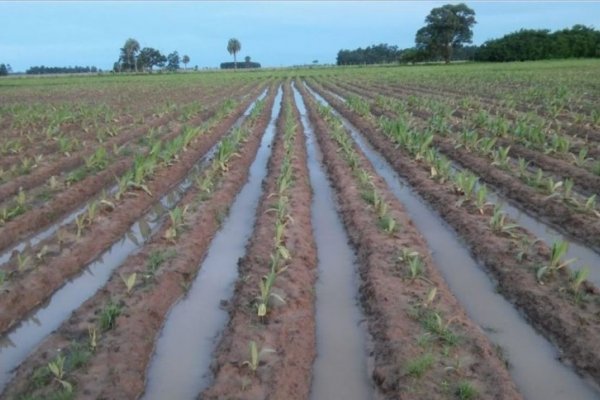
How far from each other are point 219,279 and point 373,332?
1868mm

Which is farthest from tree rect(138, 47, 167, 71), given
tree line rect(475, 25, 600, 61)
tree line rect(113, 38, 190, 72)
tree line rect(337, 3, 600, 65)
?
tree line rect(475, 25, 600, 61)

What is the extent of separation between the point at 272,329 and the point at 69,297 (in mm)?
2205

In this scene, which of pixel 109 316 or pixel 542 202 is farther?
pixel 542 202

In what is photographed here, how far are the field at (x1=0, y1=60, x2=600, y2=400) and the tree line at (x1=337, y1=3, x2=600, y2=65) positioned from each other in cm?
6006

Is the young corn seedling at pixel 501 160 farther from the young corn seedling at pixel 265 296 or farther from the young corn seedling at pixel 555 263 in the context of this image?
the young corn seedling at pixel 265 296

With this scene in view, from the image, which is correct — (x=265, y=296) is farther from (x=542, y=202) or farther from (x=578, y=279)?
(x=542, y=202)

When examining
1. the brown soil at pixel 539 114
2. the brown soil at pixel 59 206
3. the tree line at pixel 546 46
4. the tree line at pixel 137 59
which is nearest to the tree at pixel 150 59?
the tree line at pixel 137 59

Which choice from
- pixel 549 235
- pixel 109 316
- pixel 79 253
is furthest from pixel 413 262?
pixel 79 253

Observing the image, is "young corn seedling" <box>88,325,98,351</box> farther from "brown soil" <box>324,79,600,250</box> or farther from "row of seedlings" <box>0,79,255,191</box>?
"row of seedlings" <box>0,79,255,191</box>

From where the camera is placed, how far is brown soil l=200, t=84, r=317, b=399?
373cm

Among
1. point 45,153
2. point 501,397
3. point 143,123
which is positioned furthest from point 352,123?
point 501,397

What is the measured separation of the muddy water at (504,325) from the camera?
379 cm

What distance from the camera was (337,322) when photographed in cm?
477

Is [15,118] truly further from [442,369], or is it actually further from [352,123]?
[442,369]
